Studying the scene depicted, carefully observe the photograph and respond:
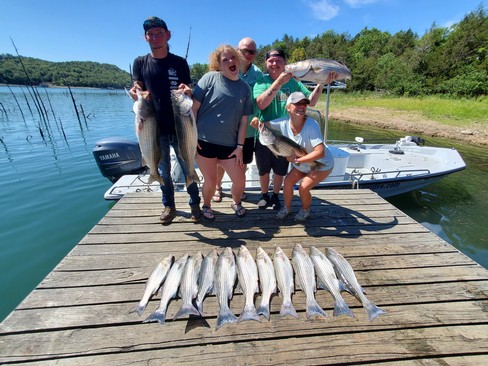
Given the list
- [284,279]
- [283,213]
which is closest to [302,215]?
[283,213]

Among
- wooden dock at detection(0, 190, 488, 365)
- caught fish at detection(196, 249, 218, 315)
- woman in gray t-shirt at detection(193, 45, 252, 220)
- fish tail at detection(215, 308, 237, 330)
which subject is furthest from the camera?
woman in gray t-shirt at detection(193, 45, 252, 220)

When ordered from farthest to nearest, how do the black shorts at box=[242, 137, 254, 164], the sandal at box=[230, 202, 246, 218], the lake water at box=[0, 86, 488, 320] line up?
the lake water at box=[0, 86, 488, 320], the sandal at box=[230, 202, 246, 218], the black shorts at box=[242, 137, 254, 164]

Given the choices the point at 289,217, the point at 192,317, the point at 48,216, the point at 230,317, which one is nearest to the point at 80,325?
the point at 192,317

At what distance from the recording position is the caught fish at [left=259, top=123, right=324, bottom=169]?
11.0ft

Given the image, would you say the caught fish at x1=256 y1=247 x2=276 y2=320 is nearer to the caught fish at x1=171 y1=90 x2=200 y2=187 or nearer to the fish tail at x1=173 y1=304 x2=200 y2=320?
the fish tail at x1=173 y1=304 x2=200 y2=320

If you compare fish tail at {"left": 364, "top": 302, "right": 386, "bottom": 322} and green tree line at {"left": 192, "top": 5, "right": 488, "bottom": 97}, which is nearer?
fish tail at {"left": 364, "top": 302, "right": 386, "bottom": 322}

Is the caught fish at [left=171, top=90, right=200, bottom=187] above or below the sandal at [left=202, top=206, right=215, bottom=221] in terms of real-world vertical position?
above

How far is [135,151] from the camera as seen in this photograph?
282 inches

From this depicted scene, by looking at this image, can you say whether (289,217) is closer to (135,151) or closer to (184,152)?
(184,152)

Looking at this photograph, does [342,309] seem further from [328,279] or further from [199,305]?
[199,305]

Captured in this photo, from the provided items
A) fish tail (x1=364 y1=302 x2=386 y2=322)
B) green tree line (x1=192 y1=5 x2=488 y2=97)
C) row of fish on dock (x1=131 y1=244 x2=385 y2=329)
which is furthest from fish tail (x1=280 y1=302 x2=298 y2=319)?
green tree line (x1=192 y1=5 x2=488 y2=97)

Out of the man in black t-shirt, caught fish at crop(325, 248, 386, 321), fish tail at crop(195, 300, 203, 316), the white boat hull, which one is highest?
the man in black t-shirt

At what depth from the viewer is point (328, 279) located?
264 cm

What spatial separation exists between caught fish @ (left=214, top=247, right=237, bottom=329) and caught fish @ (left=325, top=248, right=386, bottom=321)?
3.79 ft
